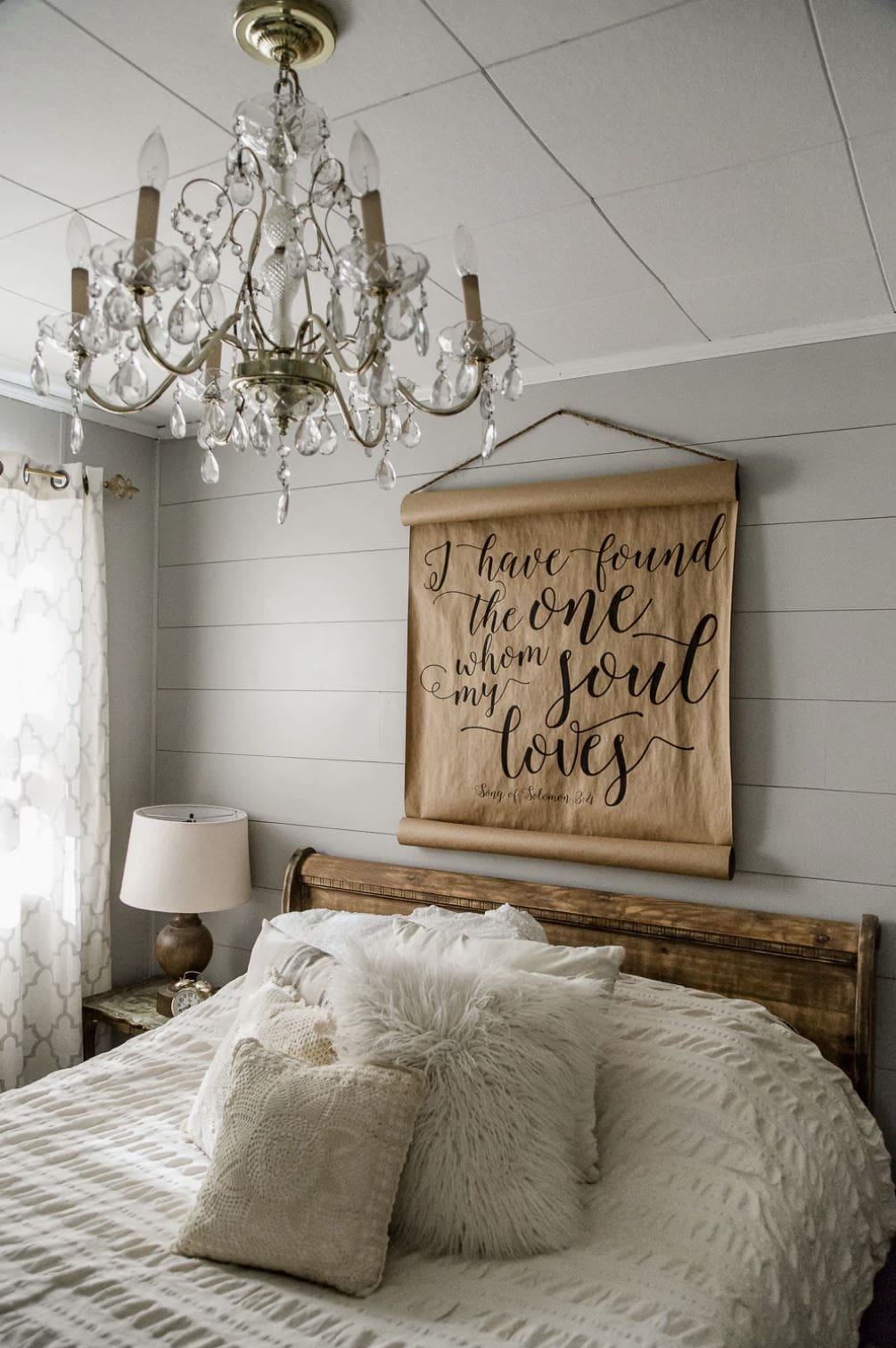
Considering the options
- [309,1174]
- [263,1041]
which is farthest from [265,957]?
[309,1174]

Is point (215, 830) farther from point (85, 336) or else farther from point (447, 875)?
point (85, 336)

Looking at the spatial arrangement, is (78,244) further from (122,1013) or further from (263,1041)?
(122,1013)

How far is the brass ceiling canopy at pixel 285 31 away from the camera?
4.24ft

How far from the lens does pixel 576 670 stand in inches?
105

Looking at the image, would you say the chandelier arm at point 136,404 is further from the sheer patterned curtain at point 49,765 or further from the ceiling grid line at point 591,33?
the sheer patterned curtain at point 49,765

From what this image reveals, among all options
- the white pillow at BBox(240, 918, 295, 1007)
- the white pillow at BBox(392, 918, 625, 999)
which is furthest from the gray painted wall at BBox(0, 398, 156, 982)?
the white pillow at BBox(392, 918, 625, 999)

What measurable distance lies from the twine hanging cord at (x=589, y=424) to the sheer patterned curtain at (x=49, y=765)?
1.14m

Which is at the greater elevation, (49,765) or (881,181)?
(881,181)

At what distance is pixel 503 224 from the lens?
1908 mm

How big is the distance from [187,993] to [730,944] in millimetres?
1604

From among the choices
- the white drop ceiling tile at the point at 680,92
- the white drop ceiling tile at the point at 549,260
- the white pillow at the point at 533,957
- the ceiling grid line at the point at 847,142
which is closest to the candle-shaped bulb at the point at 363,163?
the white drop ceiling tile at the point at 680,92

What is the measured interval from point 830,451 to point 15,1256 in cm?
234

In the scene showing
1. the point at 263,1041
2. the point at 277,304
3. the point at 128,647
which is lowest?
the point at 263,1041

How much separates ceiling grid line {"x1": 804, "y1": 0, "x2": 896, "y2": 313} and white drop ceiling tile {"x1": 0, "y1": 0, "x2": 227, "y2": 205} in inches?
35.6
